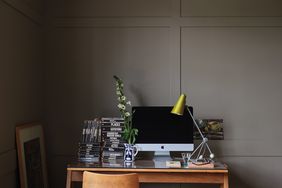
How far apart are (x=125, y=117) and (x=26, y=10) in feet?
4.18

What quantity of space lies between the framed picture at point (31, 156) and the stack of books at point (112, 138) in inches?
23.0

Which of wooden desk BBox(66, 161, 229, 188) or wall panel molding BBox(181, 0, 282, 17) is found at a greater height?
wall panel molding BBox(181, 0, 282, 17)

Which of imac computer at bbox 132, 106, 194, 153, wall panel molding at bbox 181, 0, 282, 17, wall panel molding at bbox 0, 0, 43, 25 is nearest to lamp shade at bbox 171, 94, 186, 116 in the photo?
imac computer at bbox 132, 106, 194, 153

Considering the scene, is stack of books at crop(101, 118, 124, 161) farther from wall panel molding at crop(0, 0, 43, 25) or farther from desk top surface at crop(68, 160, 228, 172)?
wall panel molding at crop(0, 0, 43, 25)

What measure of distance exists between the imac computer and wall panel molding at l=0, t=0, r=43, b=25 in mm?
1243

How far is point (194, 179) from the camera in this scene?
2.85m

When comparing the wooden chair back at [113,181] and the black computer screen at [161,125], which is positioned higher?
the black computer screen at [161,125]

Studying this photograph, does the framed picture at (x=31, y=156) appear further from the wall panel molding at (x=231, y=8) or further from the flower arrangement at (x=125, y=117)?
the wall panel molding at (x=231, y=8)

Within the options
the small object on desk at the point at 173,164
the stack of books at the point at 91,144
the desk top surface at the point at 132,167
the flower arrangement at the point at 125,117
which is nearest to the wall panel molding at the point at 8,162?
the desk top surface at the point at 132,167

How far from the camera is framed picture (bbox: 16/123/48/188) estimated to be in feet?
9.23

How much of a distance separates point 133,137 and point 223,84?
41.7 inches

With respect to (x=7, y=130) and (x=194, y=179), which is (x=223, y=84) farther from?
(x=7, y=130)

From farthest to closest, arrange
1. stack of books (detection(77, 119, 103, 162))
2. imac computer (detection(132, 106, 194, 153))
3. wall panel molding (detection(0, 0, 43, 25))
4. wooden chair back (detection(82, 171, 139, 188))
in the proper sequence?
imac computer (detection(132, 106, 194, 153)), stack of books (detection(77, 119, 103, 162)), wall panel molding (detection(0, 0, 43, 25)), wooden chair back (detection(82, 171, 139, 188))

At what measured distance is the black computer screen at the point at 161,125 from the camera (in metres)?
3.25
